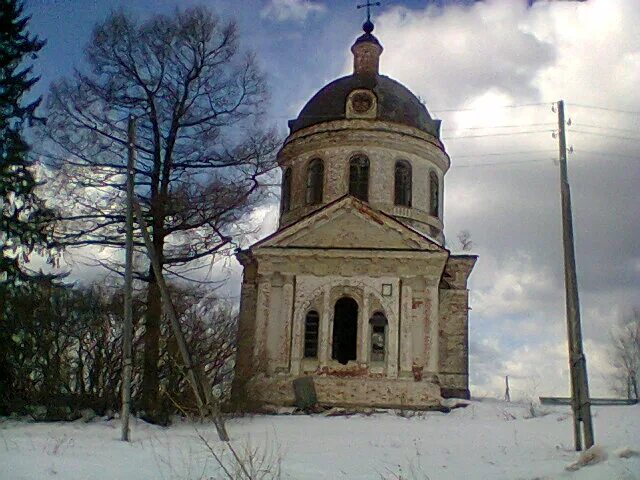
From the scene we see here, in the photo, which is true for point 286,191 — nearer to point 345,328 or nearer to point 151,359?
point 345,328

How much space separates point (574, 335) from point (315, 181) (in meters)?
17.2

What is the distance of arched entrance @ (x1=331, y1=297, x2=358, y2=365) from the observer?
25.7m

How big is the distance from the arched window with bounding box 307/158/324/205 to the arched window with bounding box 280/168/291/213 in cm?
112

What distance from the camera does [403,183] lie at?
2967cm

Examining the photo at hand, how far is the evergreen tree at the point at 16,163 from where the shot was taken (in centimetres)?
2020

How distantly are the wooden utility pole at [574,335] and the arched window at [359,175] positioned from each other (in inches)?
560

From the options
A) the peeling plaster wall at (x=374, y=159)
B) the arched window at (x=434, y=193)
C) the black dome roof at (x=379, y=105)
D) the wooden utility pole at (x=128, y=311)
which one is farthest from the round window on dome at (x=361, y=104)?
the wooden utility pole at (x=128, y=311)

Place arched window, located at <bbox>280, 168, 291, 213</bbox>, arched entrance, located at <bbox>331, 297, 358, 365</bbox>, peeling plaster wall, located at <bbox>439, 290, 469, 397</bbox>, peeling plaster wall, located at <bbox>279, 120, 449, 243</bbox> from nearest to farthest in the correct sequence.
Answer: arched entrance, located at <bbox>331, 297, 358, 365</bbox> → peeling plaster wall, located at <bbox>439, 290, 469, 397</bbox> → peeling plaster wall, located at <bbox>279, 120, 449, 243</bbox> → arched window, located at <bbox>280, 168, 291, 213</bbox>

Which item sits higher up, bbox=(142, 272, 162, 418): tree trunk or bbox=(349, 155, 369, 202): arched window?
bbox=(349, 155, 369, 202): arched window

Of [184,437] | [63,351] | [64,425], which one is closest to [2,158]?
[63,351]

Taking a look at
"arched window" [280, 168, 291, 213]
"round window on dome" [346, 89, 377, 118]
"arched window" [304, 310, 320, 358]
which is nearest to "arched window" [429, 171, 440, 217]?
"round window on dome" [346, 89, 377, 118]

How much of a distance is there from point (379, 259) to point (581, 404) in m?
12.2

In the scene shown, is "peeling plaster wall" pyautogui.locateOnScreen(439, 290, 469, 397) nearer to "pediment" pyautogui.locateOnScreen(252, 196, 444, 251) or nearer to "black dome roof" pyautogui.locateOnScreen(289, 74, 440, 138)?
"pediment" pyautogui.locateOnScreen(252, 196, 444, 251)

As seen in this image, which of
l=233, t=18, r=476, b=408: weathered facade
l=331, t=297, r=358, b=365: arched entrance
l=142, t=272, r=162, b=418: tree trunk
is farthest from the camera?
l=331, t=297, r=358, b=365: arched entrance
